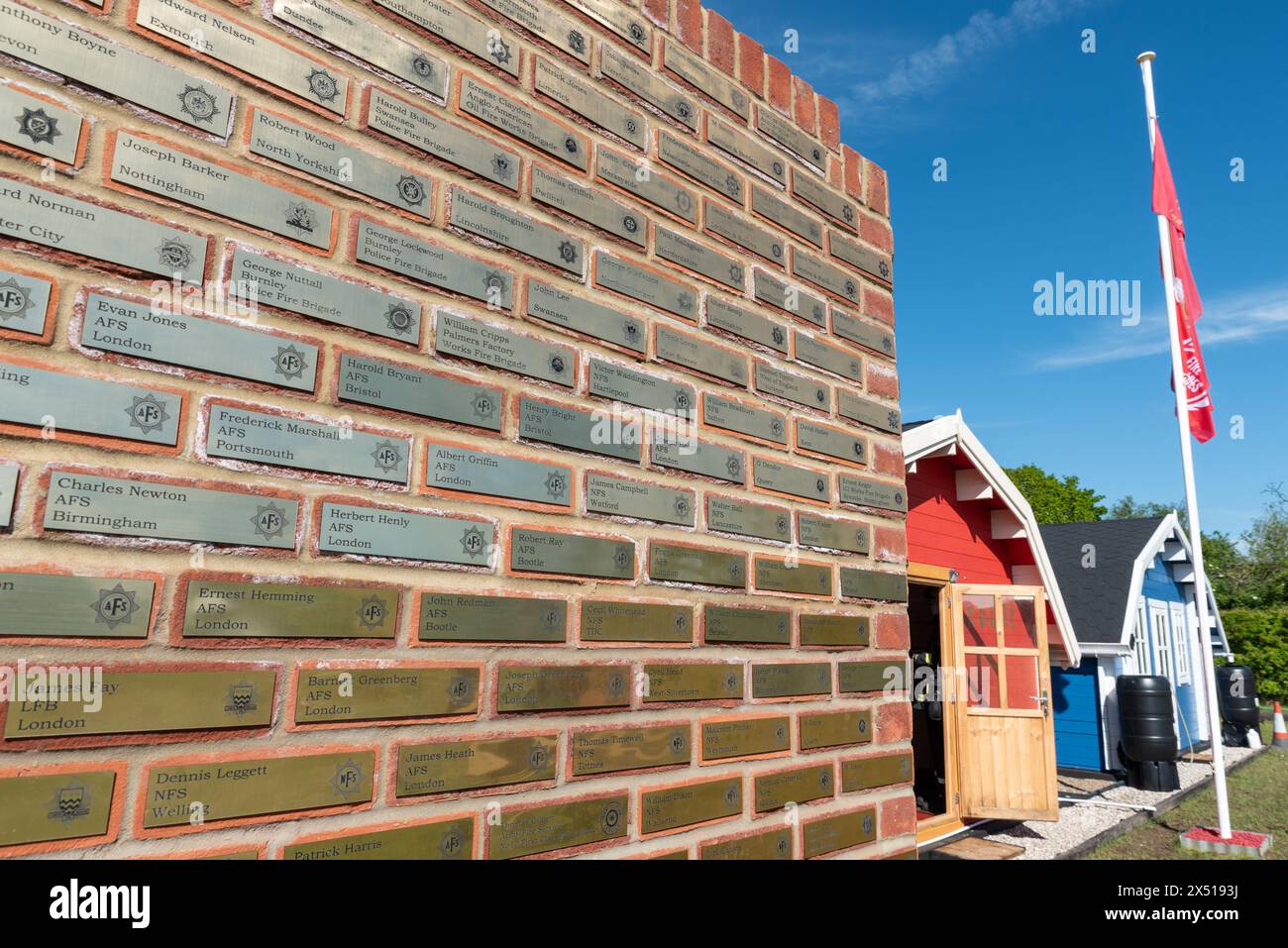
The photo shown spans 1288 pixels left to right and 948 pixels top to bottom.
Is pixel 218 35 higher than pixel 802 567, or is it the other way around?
pixel 218 35

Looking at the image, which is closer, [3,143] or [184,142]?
[3,143]

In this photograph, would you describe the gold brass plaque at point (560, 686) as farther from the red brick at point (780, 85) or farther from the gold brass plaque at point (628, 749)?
the red brick at point (780, 85)

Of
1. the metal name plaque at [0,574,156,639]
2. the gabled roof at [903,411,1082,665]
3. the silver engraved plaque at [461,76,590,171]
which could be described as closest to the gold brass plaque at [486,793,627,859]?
the metal name plaque at [0,574,156,639]

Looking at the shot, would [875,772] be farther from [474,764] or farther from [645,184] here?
[645,184]

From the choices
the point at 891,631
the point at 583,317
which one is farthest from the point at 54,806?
the point at 891,631

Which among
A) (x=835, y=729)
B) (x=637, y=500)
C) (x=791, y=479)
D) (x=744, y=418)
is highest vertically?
(x=744, y=418)

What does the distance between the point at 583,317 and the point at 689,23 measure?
1.17 m

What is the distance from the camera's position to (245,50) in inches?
60.9

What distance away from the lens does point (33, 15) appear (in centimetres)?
132

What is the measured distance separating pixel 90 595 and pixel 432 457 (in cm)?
65

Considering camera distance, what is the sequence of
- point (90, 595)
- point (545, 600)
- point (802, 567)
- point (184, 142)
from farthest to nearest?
point (802, 567) < point (545, 600) < point (184, 142) < point (90, 595)

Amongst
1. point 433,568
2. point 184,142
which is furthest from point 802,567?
point 184,142
